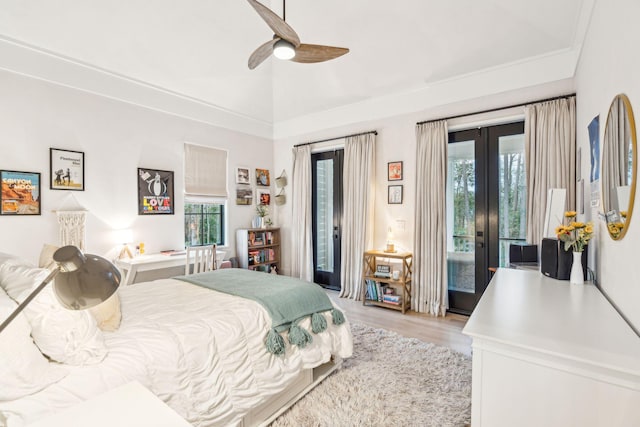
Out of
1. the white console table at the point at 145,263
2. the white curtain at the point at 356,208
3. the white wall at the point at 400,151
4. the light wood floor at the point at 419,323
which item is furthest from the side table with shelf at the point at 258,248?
the white wall at the point at 400,151

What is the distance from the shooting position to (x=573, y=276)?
2018mm

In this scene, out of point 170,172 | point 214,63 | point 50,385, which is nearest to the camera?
point 50,385

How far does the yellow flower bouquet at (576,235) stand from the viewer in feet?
6.53

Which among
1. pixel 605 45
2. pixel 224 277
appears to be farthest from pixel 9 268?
pixel 605 45

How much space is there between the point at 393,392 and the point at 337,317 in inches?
25.5

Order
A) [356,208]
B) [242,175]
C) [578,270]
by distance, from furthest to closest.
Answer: [242,175], [356,208], [578,270]

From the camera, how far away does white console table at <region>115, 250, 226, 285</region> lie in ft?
11.6

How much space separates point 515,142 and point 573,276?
2.07 m

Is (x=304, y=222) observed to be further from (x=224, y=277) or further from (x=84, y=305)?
(x=84, y=305)

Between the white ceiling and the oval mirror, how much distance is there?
1379mm

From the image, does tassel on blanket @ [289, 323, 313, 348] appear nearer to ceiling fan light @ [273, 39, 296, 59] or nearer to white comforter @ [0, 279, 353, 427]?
white comforter @ [0, 279, 353, 427]

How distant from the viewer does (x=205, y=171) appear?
186 inches

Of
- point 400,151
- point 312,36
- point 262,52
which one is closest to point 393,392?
point 262,52

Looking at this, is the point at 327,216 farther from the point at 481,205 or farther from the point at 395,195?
the point at 481,205
